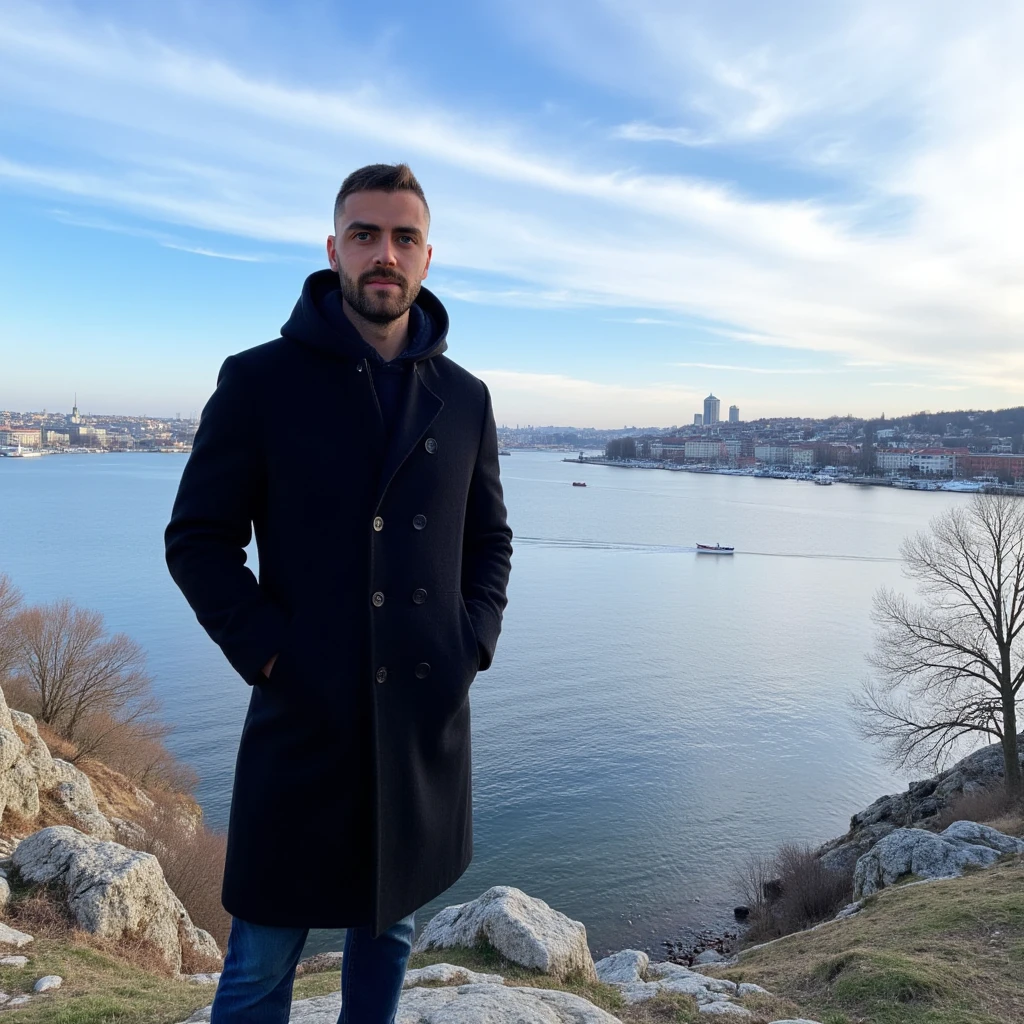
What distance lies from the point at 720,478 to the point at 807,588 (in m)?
87.8

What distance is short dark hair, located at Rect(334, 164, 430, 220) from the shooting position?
204 cm

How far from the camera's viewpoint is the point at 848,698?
80.2 feet

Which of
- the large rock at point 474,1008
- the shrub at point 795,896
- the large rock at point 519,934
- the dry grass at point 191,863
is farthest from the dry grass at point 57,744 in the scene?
the large rock at point 474,1008

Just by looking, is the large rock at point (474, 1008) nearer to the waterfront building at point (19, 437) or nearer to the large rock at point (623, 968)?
the large rock at point (623, 968)

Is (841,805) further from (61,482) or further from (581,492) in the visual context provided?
(61,482)

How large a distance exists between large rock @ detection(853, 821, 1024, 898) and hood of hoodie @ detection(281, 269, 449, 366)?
998 cm

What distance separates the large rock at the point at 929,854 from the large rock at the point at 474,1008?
7.63 m

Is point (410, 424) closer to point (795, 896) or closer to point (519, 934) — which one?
point (519, 934)

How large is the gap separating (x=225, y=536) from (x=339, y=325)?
61cm

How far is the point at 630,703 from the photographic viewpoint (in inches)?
921

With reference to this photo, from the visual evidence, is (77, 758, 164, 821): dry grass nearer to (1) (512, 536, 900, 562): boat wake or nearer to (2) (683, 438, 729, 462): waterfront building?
(1) (512, 536, 900, 562): boat wake

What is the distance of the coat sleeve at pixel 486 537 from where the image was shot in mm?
2295

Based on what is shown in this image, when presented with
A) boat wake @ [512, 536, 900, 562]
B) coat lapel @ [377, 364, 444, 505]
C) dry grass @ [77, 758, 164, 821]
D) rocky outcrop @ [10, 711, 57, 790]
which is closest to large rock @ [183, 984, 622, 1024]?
coat lapel @ [377, 364, 444, 505]

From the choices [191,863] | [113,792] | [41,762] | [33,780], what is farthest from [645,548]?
[33,780]
